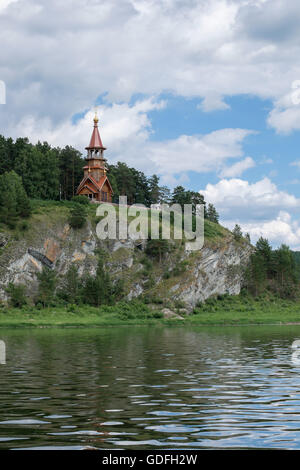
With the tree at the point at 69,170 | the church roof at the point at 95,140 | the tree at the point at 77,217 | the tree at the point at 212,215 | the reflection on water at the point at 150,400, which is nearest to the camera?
the reflection on water at the point at 150,400

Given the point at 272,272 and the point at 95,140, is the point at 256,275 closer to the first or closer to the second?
the point at 272,272

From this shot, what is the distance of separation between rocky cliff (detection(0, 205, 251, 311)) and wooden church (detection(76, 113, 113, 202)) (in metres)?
12.0

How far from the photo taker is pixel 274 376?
29000 mm

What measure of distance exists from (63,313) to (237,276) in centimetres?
4777

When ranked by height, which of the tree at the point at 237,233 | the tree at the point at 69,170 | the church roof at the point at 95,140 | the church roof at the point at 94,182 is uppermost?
the church roof at the point at 95,140

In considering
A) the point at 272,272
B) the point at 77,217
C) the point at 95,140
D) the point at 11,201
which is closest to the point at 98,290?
the point at 77,217

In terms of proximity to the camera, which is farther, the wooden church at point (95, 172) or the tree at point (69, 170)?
the tree at point (69, 170)

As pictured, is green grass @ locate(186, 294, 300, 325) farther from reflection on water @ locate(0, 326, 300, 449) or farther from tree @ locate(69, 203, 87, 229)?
reflection on water @ locate(0, 326, 300, 449)

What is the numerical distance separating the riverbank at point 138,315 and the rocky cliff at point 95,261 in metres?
4.95

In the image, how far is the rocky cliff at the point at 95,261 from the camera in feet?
347

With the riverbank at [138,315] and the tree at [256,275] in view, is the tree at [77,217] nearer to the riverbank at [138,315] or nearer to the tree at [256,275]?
the riverbank at [138,315]

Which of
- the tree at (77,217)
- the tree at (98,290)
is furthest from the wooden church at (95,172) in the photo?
the tree at (98,290)

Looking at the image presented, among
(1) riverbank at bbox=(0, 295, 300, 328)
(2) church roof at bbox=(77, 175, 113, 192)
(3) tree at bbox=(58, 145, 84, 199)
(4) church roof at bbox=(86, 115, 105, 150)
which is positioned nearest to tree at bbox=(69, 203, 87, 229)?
(2) church roof at bbox=(77, 175, 113, 192)

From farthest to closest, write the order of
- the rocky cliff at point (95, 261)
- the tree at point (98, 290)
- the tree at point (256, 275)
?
1. the tree at point (256, 275)
2. the rocky cliff at point (95, 261)
3. the tree at point (98, 290)
